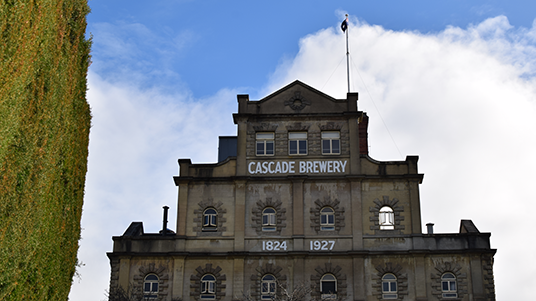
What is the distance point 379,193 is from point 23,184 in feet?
82.5

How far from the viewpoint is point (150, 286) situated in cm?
3703

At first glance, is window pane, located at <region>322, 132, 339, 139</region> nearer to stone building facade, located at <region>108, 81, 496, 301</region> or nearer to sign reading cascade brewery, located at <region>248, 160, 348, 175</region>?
stone building facade, located at <region>108, 81, 496, 301</region>

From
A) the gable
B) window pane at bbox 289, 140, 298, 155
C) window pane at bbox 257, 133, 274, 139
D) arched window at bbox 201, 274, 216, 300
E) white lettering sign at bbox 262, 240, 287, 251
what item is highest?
the gable

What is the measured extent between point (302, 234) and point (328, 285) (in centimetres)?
331

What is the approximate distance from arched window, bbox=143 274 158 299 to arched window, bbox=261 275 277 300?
6.28 m

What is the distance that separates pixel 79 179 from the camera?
67.0 feet

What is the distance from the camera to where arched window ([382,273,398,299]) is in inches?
1423

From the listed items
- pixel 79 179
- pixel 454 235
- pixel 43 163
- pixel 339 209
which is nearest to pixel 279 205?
pixel 339 209

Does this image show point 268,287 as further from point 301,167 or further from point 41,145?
point 41,145

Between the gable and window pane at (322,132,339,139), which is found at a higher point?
the gable

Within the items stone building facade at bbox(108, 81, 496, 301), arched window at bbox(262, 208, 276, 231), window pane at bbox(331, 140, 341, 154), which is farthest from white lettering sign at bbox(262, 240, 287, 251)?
window pane at bbox(331, 140, 341, 154)

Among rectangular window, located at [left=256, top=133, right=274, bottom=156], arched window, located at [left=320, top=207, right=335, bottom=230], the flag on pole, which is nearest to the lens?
arched window, located at [left=320, top=207, right=335, bottom=230]

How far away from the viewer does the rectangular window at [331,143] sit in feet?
128

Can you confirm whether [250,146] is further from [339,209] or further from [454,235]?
[454,235]
